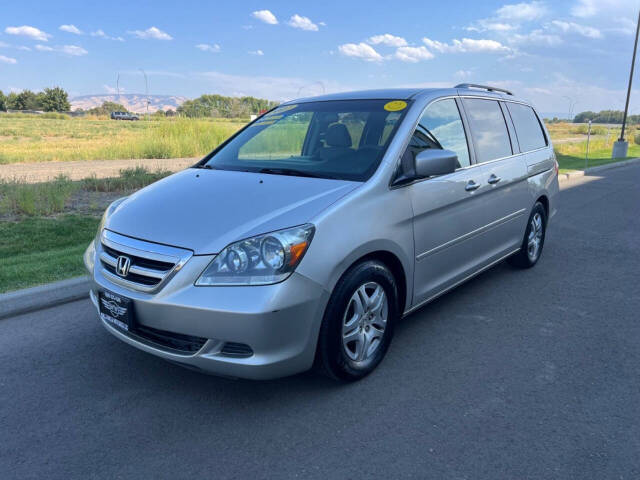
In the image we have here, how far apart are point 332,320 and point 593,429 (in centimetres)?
150

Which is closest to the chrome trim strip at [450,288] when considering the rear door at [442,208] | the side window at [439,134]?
the rear door at [442,208]

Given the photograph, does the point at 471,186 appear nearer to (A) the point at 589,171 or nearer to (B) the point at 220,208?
(B) the point at 220,208

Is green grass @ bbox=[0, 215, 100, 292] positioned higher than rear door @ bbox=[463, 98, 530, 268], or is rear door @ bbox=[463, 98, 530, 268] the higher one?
rear door @ bbox=[463, 98, 530, 268]

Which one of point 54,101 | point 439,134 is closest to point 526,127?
point 439,134

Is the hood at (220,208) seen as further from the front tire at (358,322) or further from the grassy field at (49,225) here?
Answer: the grassy field at (49,225)

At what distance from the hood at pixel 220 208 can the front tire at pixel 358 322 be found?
1.58ft

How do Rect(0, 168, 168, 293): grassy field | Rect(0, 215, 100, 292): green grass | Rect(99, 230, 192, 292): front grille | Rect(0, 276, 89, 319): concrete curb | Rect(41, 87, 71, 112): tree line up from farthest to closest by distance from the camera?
Rect(41, 87, 71, 112): tree → Rect(0, 168, 168, 293): grassy field → Rect(0, 215, 100, 292): green grass → Rect(0, 276, 89, 319): concrete curb → Rect(99, 230, 192, 292): front grille

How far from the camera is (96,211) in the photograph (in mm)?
8109

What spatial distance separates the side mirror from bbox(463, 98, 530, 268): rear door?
2.76 feet

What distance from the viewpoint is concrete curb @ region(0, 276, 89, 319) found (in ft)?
14.5

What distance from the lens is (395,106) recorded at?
12.9 ft

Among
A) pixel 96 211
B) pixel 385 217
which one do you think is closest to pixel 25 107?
pixel 96 211

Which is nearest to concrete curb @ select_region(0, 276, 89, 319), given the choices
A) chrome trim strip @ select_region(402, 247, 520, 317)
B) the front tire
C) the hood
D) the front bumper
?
the hood

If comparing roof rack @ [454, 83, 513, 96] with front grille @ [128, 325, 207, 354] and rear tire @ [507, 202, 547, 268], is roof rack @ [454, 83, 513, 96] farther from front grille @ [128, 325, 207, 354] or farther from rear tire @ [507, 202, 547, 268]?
front grille @ [128, 325, 207, 354]
